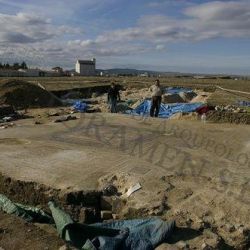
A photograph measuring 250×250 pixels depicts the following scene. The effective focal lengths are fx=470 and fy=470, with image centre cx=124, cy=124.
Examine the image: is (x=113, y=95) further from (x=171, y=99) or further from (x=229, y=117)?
(x=171, y=99)

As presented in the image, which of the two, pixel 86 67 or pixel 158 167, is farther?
pixel 86 67

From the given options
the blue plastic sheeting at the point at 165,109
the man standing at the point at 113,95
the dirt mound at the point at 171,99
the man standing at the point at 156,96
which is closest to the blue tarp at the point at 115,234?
the man standing at the point at 156,96

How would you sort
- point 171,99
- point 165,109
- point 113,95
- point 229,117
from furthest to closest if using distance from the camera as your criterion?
point 171,99 < point 165,109 < point 113,95 < point 229,117

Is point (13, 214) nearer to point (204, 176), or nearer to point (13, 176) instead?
point (13, 176)

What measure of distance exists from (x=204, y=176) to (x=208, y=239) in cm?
234

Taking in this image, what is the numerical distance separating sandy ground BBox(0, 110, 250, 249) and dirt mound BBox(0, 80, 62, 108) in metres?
10.7

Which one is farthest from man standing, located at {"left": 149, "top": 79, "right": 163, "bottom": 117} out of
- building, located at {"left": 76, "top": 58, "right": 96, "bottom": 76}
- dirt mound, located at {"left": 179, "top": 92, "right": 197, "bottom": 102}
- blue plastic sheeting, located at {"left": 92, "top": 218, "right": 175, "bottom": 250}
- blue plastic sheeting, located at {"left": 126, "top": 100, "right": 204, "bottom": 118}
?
building, located at {"left": 76, "top": 58, "right": 96, "bottom": 76}

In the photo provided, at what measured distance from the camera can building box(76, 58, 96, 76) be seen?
5325 inches

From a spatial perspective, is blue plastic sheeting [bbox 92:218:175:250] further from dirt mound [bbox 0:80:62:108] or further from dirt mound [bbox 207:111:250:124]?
dirt mound [bbox 0:80:62:108]

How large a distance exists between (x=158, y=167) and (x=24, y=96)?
56.0ft

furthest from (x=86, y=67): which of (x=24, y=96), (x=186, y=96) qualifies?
(x=24, y=96)

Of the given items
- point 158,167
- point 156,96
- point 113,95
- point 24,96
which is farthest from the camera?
point 24,96

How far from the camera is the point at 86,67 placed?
137250 mm

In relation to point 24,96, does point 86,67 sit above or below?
below
